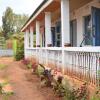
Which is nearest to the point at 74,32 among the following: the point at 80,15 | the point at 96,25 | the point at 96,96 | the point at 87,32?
the point at 80,15

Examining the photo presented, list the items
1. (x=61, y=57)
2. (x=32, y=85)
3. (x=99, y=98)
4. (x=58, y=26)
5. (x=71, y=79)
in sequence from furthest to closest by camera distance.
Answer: (x=58, y=26) → (x=32, y=85) → (x=61, y=57) → (x=71, y=79) → (x=99, y=98)

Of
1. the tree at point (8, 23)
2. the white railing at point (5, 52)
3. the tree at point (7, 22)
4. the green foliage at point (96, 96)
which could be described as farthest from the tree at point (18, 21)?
the green foliage at point (96, 96)

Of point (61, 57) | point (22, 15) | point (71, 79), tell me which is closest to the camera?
point (71, 79)

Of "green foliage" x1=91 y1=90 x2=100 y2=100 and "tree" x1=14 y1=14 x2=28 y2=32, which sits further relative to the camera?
"tree" x1=14 y1=14 x2=28 y2=32

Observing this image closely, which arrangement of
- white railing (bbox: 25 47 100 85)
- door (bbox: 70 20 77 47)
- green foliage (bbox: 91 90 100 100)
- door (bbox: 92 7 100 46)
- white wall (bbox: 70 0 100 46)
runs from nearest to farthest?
green foliage (bbox: 91 90 100 100) < white railing (bbox: 25 47 100 85) < door (bbox: 92 7 100 46) < white wall (bbox: 70 0 100 46) < door (bbox: 70 20 77 47)

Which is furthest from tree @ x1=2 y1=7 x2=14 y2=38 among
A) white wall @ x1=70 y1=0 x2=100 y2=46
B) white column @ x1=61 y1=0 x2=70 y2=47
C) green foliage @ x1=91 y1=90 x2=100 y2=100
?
green foliage @ x1=91 y1=90 x2=100 y2=100

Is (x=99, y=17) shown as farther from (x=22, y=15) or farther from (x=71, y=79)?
(x=22, y=15)

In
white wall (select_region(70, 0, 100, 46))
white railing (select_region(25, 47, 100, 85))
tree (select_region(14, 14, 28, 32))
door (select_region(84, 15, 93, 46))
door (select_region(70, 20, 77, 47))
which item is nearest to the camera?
white railing (select_region(25, 47, 100, 85))

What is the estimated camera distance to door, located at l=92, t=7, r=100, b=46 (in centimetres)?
1402

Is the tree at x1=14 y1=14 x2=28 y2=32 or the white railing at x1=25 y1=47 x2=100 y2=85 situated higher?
the tree at x1=14 y1=14 x2=28 y2=32

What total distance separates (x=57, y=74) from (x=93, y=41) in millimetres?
2502

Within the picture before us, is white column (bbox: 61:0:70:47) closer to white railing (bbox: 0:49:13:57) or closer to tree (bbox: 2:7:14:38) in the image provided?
white railing (bbox: 0:49:13:57)

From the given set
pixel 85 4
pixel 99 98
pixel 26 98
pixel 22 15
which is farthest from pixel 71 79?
pixel 22 15

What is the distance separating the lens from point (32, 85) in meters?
13.9
